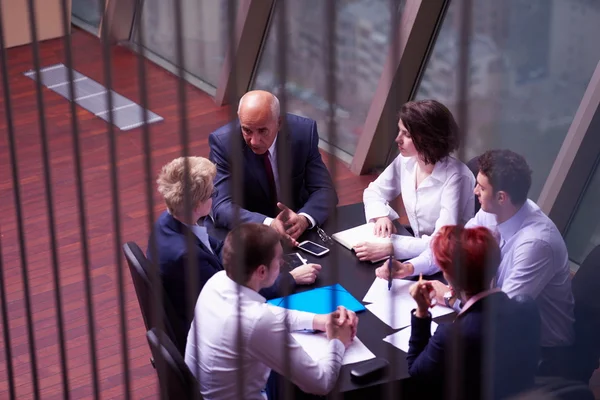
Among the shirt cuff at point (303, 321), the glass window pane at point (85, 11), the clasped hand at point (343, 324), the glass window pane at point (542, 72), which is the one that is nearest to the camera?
the clasped hand at point (343, 324)

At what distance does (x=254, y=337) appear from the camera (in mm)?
2539

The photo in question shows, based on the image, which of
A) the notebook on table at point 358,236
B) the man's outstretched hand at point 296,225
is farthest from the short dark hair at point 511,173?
the man's outstretched hand at point 296,225

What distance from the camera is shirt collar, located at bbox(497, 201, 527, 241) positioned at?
10.0 ft

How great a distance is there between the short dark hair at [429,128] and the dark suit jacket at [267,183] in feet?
1.44

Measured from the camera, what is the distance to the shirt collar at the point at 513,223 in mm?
3055

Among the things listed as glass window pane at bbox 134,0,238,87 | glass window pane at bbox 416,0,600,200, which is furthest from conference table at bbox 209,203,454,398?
glass window pane at bbox 134,0,238,87

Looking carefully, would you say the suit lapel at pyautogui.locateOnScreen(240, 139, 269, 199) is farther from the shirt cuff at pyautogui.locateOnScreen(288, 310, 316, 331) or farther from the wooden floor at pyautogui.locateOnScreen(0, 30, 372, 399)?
the shirt cuff at pyautogui.locateOnScreen(288, 310, 316, 331)

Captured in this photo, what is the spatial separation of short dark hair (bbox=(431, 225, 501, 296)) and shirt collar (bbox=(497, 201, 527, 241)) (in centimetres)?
27

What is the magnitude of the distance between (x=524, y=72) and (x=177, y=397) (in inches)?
112

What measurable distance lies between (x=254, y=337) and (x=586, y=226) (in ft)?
8.28

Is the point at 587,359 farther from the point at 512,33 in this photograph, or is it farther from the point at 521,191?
the point at 512,33

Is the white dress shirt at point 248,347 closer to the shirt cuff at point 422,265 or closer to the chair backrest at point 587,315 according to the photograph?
the shirt cuff at point 422,265

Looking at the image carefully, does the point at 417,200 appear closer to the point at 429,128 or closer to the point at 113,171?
the point at 429,128

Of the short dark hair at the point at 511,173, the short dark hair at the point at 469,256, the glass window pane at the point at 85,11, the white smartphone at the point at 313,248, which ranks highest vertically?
the short dark hair at the point at 469,256
